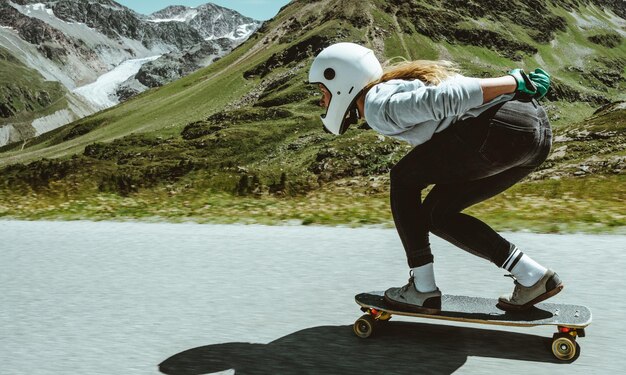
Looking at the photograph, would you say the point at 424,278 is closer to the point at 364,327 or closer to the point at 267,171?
the point at 364,327

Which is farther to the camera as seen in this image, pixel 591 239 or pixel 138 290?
pixel 591 239

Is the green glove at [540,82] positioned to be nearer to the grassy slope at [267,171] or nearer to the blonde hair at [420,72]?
the blonde hair at [420,72]

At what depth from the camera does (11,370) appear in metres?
3.71

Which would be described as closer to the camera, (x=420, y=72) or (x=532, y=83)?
(x=532, y=83)

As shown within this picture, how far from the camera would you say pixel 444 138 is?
388 centimetres

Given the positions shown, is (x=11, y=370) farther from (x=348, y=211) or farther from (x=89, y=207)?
(x=89, y=207)

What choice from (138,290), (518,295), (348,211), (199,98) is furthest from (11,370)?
(199,98)

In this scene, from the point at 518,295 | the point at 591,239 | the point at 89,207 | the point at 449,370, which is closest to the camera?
the point at 449,370

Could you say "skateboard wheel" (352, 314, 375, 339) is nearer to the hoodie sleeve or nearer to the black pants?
the black pants

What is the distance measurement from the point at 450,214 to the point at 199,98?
180185 mm

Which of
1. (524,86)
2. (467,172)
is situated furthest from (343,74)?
(524,86)

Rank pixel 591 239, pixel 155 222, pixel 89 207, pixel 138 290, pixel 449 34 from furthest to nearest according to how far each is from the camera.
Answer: pixel 449 34 < pixel 89 207 < pixel 155 222 < pixel 591 239 < pixel 138 290

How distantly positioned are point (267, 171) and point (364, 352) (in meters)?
20.4

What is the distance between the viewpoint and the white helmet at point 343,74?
3998 millimetres
